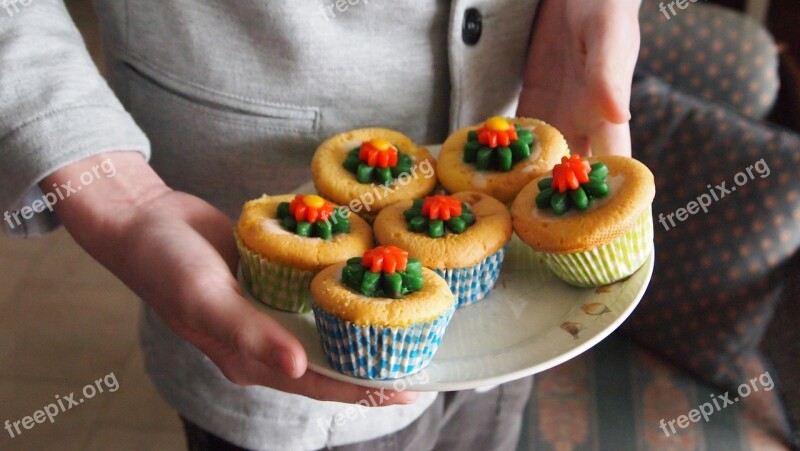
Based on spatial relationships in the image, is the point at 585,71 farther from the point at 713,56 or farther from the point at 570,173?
the point at 713,56

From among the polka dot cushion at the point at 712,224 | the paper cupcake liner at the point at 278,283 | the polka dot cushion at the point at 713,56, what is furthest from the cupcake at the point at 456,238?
the polka dot cushion at the point at 713,56

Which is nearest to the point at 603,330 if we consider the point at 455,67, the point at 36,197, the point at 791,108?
the point at 455,67

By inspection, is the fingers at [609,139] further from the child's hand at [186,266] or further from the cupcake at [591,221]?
the child's hand at [186,266]

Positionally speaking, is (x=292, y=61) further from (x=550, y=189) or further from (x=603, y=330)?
(x=603, y=330)

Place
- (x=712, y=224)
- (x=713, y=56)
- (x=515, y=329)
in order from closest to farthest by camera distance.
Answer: (x=515, y=329), (x=712, y=224), (x=713, y=56)

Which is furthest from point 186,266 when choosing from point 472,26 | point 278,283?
point 472,26
